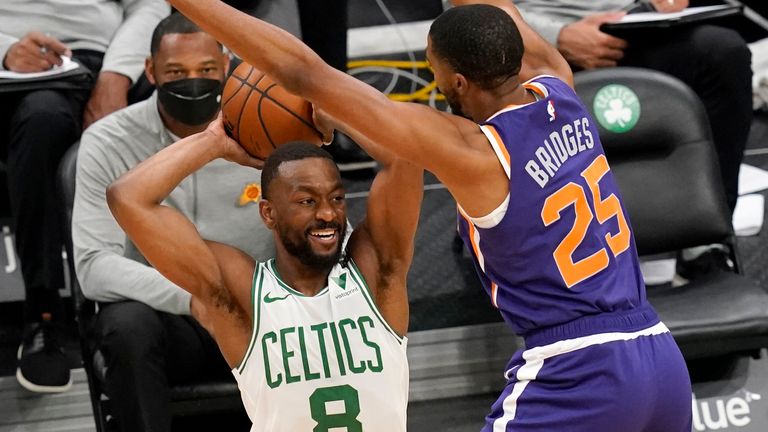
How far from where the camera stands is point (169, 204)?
4332mm

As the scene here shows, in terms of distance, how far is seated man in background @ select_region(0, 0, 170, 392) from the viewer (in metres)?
4.45

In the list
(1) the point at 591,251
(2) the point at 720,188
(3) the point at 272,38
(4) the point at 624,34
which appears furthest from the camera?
(4) the point at 624,34

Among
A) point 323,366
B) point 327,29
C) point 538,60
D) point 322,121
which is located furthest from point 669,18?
point 323,366

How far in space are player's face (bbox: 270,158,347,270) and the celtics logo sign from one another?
172 cm

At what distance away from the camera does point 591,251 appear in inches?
123

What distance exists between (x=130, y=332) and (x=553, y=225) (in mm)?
1533

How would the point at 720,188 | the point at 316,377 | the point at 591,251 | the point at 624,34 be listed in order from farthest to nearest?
the point at 624,34, the point at 720,188, the point at 316,377, the point at 591,251

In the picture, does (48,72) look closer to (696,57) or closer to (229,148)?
(229,148)

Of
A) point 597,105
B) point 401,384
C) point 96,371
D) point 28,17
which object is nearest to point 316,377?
point 401,384

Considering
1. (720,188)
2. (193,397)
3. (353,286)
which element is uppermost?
(353,286)

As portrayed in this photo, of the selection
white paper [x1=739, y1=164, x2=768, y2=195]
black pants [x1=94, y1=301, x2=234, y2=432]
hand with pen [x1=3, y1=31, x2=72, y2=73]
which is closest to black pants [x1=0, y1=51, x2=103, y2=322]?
hand with pen [x1=3, y1=31, x2=72, y2=73]

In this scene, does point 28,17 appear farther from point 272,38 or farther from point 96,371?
point 272,38

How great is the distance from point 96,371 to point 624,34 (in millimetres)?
2611

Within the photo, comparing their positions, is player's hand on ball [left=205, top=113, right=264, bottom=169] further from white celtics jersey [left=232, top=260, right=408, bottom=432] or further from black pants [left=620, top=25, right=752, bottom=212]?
black pants [left=620, top=25, right=752, bottom=212]
